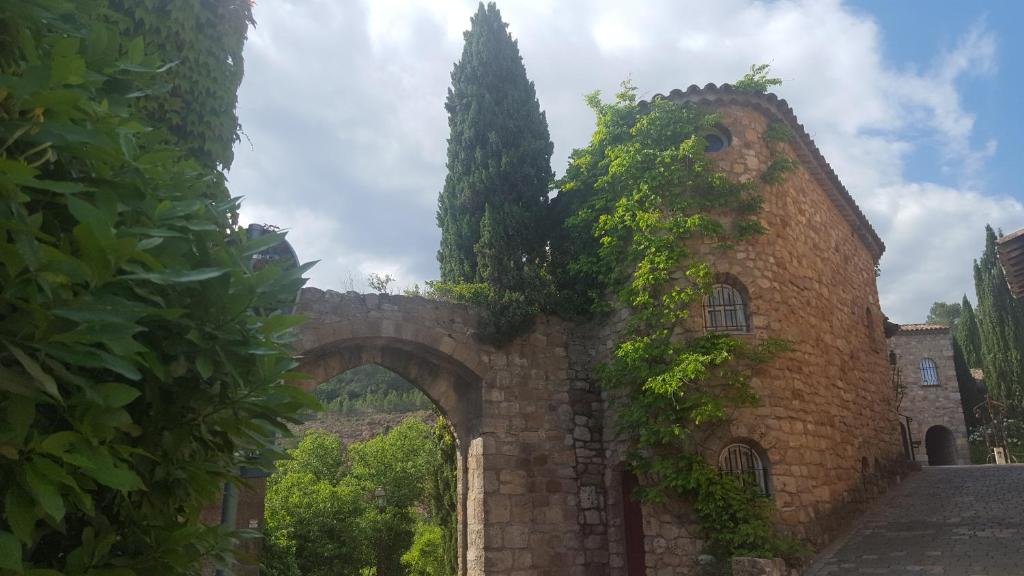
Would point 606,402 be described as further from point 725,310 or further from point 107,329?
point 107,329

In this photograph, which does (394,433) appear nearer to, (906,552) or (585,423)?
(585,423)

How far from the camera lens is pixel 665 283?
9.46 meters

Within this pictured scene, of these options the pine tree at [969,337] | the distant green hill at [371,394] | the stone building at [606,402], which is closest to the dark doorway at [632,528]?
the stone building at [606,402]

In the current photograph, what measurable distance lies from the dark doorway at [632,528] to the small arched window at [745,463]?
1.25 metres

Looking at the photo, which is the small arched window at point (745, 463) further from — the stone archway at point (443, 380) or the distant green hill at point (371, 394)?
the distant green hill at point (371, 394)

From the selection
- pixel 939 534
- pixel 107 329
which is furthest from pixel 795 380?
pixel 107 329

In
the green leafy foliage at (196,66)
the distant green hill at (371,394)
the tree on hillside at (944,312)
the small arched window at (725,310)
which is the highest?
the tree on hillside at (944,312)

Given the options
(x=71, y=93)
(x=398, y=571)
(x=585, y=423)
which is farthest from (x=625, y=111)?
(x=398, y=571)

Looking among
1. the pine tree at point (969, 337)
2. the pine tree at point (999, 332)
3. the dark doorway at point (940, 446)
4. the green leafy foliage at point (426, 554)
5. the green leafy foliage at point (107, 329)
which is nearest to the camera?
the green leafy foliage at point (107, 329)

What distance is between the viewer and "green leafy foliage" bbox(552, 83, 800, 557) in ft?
28.0

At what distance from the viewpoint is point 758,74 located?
10430mm

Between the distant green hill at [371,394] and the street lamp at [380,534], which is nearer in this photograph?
the street lamp at [380,534]

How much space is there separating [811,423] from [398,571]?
14.1 m

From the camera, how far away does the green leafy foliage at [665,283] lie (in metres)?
8.52
